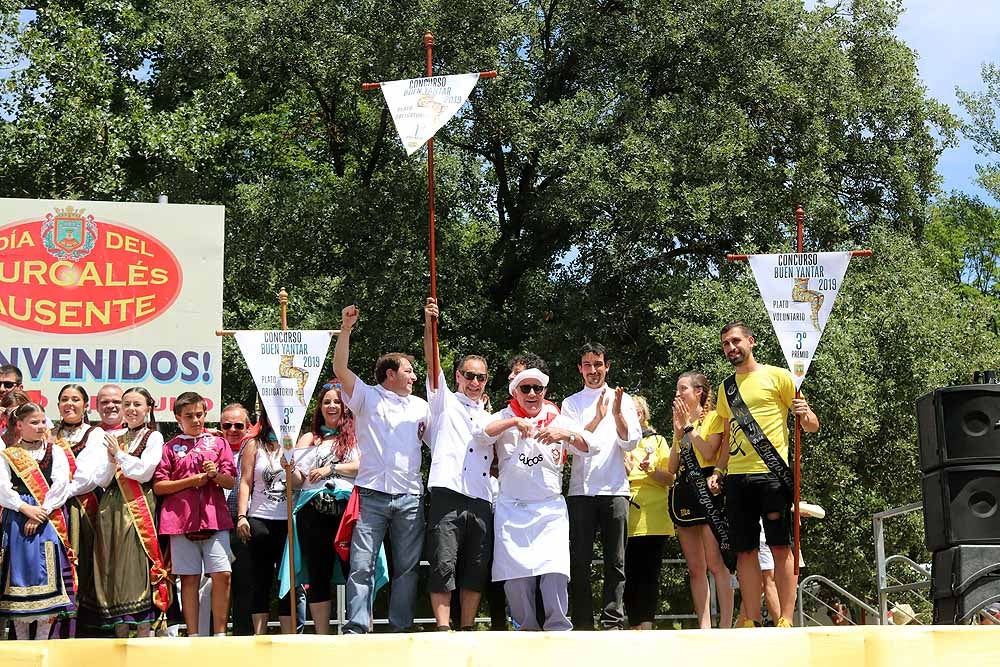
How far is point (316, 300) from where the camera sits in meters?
16.7

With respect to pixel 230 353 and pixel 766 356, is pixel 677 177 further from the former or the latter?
pixel 230 353

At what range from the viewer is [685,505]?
24.8ft

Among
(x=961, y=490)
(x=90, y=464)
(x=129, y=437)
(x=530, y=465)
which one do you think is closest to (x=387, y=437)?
(x=530, y=465)

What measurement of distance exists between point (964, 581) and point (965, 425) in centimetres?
82

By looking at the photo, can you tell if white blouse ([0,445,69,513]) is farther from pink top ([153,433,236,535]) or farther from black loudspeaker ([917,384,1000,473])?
black loudspeaker ([917,384,1000,473])

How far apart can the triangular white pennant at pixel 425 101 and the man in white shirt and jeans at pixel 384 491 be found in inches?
51.0

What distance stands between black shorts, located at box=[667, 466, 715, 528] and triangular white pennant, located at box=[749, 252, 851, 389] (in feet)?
3.00

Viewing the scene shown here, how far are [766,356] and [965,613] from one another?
777 cm

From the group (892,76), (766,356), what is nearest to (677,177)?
(766,356)

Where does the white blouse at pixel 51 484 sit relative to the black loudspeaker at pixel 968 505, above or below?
above

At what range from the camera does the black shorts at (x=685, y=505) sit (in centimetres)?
751

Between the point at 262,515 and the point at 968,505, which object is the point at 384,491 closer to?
the point at 262,515

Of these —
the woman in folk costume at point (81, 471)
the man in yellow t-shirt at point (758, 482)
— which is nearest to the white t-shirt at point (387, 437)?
the woman in folk costume at point (81, 471)

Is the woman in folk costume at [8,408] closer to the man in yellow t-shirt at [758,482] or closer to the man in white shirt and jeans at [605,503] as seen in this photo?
the man in white shirt and jeans at [605,503]
